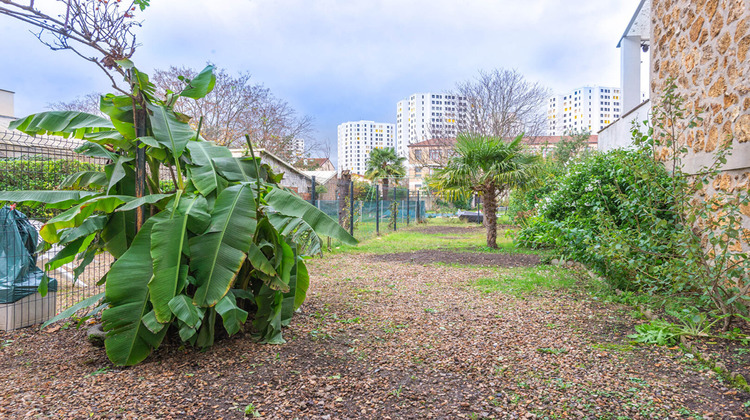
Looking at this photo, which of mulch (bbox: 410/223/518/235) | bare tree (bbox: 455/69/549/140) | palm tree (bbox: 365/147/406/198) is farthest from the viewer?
palm tree (bbox: 365/147/406/198)

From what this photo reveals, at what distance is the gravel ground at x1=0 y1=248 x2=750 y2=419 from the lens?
262cm

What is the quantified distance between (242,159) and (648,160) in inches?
167

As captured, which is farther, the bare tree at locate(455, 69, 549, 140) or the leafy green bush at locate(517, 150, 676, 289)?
the bare tree at locate(455, 69, 549, 140)

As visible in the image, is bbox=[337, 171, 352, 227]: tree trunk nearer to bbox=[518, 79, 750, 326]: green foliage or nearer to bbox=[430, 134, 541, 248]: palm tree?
bbox=[430, 134, 541, 248]: palm tree

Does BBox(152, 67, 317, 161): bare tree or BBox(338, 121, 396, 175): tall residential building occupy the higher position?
BBox(338, 121, 396, 175): tall residential building

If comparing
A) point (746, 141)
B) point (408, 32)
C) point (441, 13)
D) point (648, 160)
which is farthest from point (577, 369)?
point (408, 32)

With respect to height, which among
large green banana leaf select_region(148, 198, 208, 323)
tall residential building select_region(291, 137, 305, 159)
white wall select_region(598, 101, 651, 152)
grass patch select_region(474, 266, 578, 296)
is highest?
tall residential building select_region(291, 137, 305, 159)

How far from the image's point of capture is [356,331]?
4.19m

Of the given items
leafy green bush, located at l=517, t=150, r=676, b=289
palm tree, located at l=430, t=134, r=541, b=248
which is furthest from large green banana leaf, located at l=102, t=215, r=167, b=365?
palm tree, located at l=430, t=134, r=541, b=248

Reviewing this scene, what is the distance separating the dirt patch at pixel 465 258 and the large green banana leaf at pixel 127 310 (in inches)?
245

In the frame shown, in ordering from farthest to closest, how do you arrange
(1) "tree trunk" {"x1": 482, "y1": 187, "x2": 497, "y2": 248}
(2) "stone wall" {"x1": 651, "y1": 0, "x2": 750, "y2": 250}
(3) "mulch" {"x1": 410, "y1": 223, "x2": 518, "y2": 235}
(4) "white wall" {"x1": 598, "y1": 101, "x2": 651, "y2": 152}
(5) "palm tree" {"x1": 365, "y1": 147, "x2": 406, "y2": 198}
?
(5) "palm tree" {"x1": 365, "y1": 147, "x2": 406, "y2": 198}
(3) "mulch" {"x1": 410, "y1": 223, "x2": 518, "y2": 235}
(1) "tree trunk" {"x1": 482, "y1": 187, "x2": 497, "y2": 248}
(4) "white wall" {"x1": 598, "y1": 101, "x2": 651, "y2": 152}
(2) "stone wall" {"x1": 651, "y1": 0, "x2": 750, "y2": 250}

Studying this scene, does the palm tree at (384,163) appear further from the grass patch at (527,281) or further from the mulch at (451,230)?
the grass patch at (527,281)

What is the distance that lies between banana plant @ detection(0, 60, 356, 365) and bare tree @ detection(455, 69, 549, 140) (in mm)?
21899

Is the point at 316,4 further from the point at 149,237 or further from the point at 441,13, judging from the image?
the point at 149,237
